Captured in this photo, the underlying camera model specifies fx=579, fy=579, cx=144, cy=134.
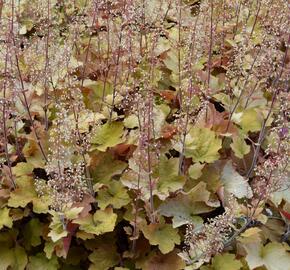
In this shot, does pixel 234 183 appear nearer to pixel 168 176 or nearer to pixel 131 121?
pixel 168 176

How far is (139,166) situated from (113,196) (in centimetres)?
39

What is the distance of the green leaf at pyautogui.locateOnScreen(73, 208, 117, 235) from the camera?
307cm

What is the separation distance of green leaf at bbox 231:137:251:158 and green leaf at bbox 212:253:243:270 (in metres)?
0.68

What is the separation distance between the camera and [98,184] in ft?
10.8

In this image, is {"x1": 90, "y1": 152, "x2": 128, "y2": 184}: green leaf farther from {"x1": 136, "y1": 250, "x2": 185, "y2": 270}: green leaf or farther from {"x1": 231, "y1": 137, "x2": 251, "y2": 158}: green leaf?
{"x1": 231, "y1": 137, "x2": 251, "y2": 158}: green leaf

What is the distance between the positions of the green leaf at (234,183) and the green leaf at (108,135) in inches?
26.1

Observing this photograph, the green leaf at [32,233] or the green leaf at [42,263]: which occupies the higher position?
the green leaf at [32,233]

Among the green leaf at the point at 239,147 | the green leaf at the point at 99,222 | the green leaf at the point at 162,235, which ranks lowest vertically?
the green leaf at the point at 162,235

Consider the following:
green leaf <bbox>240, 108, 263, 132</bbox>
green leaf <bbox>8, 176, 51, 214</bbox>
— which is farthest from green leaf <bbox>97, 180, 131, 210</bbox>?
green leaf <bbox>240, 108, 263, 132</bbox>

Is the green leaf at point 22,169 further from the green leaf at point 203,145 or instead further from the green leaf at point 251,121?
the green leaf at point 251,121

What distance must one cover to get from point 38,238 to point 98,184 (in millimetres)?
471

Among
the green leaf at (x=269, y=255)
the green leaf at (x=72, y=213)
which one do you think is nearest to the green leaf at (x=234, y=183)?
the green leaf at (x=269, y=255)

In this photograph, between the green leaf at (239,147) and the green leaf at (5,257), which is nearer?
the green leaf at (5,257)

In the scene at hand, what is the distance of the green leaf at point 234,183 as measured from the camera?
132 inches
